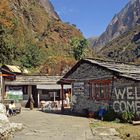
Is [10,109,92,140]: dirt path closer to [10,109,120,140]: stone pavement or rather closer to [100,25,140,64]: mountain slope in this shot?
[10,109,120,140]: stone pavement

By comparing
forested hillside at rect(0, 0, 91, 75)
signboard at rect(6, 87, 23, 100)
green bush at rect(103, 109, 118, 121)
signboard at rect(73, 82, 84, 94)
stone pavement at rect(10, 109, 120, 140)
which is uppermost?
forested hillside at rect(0, 0, 91, 75)

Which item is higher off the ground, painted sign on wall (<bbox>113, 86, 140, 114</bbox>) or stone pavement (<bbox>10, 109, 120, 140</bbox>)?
painted sign on wall (<bbox>113, 86, 140, 114</bbox>)

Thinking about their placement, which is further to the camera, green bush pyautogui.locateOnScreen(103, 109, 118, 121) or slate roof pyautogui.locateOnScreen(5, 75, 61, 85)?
slate roof pyautogui.locateOnScreen(5, 75, 61, 85)

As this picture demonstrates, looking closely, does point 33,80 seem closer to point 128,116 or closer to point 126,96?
point 126,96

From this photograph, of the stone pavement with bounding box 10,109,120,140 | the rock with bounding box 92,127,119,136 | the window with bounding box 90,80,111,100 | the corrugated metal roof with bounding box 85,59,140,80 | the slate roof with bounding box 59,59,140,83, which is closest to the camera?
the stone pavement with bounding box 10,109,120,140

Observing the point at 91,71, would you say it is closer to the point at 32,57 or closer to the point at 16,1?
the point at 32,57

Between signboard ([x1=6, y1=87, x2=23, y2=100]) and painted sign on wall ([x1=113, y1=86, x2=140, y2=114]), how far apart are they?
53.1 feet

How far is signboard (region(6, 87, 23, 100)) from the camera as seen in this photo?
1550 inches

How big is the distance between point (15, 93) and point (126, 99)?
17986mm

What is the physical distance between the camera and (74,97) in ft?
104

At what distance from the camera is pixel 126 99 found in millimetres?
24359

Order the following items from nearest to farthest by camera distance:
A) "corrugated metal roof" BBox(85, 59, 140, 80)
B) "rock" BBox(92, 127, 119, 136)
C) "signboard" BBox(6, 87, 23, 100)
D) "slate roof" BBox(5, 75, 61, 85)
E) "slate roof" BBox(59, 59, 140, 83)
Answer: "rock" BBox(92, 127, 119, 136) < "corrugated metal roof" BBox(85, 59, 140, 80) < "slate roof" BBox(59, 59, 140, 83) < "signboard" BBox(6, 87, 23, 100) < "slate roof" BBox(5, 75, 61, 85)

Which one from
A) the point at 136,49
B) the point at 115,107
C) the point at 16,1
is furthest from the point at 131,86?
the point at 136,49

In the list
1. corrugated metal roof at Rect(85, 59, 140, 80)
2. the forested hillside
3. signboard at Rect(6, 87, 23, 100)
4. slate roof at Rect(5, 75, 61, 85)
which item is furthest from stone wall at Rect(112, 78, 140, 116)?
the forested hillside
